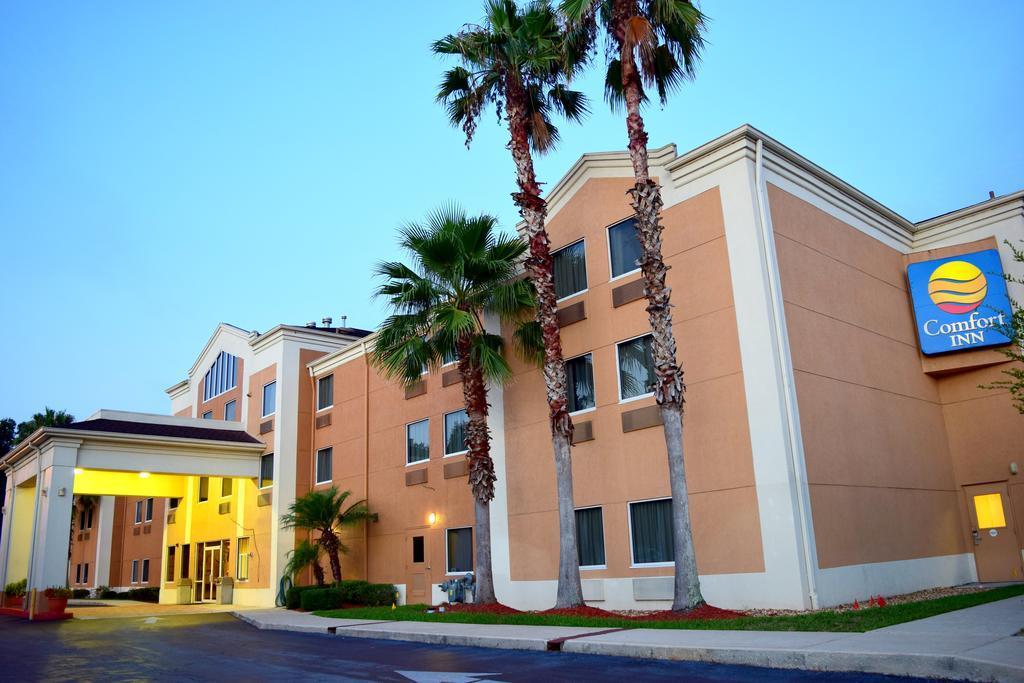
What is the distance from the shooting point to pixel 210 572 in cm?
3416

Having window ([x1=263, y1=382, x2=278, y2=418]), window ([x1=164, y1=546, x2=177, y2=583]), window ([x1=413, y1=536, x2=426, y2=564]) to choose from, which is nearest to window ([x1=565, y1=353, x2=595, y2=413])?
window ([x1=413, y1=536, x2=426, y2=564])

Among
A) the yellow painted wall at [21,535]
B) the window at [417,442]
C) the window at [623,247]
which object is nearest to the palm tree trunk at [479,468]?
the window at [623,247]

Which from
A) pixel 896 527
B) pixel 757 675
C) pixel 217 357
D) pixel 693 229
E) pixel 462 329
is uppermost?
pixel 217 357

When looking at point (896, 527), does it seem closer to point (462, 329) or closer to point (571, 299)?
point (571, 299)

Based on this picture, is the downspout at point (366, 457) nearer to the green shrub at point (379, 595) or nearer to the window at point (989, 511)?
the green shrub at point (379, 595)

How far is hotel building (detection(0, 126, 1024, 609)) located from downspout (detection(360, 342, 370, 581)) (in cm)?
8

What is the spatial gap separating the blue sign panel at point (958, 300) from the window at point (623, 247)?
7799 mm

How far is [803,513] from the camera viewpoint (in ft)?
47.2

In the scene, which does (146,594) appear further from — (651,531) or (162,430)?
Result: (651,531)

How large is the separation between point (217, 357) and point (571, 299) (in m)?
22.8

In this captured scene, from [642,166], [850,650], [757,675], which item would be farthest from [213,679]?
[642,166]

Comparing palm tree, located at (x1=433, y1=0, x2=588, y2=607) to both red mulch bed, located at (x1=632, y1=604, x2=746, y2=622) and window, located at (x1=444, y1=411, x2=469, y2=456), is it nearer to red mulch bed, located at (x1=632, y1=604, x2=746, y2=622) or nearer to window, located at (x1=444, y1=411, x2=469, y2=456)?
red mulch bed, located at (x1=632, y1=604, x2=746, y2=622)

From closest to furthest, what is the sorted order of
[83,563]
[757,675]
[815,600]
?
[757,675] → [815,600] → [83,563]

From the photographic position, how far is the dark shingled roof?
28.6m
